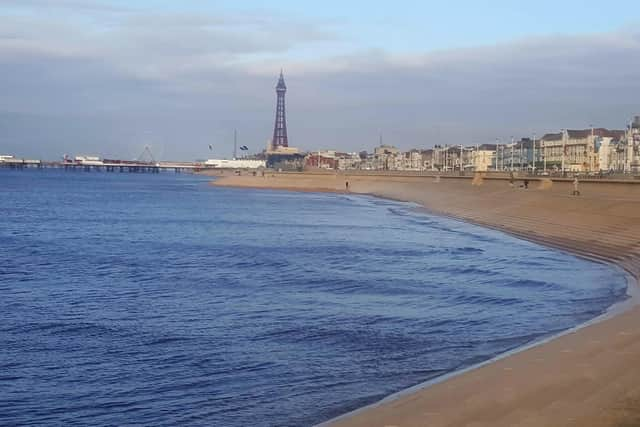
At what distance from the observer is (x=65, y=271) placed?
2341 centimetres

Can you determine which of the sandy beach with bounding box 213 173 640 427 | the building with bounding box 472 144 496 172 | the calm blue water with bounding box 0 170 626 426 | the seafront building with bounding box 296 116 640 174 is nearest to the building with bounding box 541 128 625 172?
the seafront building with bounding box 296 116 640 174

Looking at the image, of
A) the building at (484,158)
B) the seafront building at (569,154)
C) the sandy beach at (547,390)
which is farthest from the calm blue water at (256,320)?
the building at (484,158)

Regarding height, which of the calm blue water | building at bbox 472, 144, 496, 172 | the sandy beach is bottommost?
the calm blue water

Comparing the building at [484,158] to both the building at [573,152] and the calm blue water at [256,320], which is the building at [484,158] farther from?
the calm blue water at [256,320]

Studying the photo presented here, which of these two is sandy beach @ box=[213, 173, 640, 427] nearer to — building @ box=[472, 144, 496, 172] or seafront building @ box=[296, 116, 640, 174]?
seafront building @ box=[296, 116, 640, 174]

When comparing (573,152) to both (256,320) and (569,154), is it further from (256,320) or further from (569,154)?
(256,320)

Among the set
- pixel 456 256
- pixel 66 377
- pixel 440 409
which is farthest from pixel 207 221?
pixel 440 409

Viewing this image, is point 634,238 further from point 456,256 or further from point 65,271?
point 65,271

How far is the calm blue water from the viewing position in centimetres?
1070

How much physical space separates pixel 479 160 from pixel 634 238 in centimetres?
13639

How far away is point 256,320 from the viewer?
621 inches

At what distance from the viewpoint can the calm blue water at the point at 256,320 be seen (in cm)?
1070

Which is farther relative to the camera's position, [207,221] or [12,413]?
[207,221]

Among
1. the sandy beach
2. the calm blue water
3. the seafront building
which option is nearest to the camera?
the sandy beach
